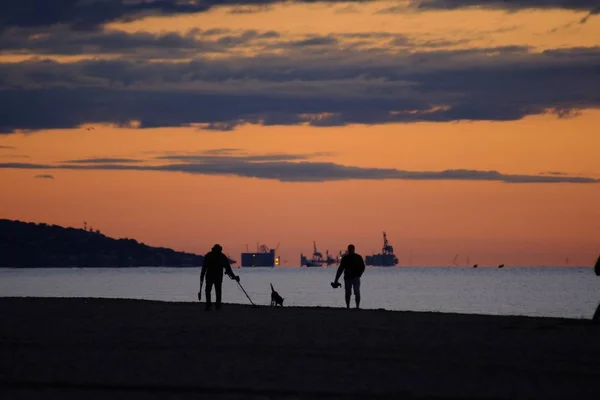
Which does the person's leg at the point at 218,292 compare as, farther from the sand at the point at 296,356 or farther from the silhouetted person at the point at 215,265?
the sand at the point at 296,356

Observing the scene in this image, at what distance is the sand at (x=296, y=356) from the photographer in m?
14.8

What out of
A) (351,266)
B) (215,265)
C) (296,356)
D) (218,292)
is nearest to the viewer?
(296,356)

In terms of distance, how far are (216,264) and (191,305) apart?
6279 millimetres

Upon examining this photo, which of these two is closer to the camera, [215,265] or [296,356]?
[296,356]

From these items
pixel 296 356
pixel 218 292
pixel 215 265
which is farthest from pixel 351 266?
pixel 296 356

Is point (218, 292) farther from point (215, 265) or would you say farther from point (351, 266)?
point (351, 266)

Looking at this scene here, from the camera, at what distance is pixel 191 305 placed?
1523 inches

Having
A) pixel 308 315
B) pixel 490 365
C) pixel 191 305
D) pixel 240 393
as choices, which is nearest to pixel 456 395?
pixel 240 393

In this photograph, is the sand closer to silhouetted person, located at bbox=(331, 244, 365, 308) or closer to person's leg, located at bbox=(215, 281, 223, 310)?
person's leg, located at bbox=(215, 281, 223, 310)

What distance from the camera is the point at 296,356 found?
19.4 meters

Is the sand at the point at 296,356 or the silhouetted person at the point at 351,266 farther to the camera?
the silhouetted person at the point at 351,266

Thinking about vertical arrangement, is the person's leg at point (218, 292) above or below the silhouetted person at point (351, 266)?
below

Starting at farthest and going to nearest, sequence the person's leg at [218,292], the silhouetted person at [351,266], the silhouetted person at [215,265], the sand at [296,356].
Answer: the silhouetted person at [351,266] < the person's leg at [218,292] < the silhouetted person at [215,265] < the sand at [296,356]

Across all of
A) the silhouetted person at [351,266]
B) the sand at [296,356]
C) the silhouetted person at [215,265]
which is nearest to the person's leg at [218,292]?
the silhouetted person at [215,265]
